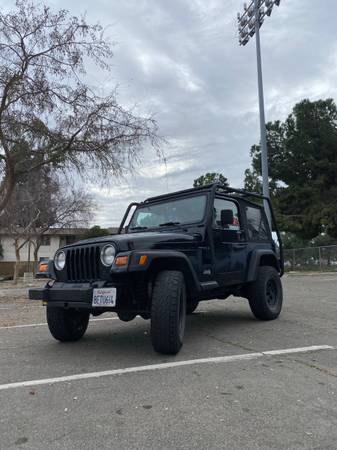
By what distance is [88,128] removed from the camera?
12.9m

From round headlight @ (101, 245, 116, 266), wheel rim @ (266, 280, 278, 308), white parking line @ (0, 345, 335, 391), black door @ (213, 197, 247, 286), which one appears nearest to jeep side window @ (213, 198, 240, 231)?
black door @ (213, 197, 247, 286)

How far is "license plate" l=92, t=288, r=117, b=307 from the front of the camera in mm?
4805

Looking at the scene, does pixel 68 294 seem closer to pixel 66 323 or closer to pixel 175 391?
pixel 66 323

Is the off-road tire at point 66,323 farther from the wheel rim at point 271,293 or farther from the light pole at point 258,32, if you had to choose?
the light pole at point 258,32

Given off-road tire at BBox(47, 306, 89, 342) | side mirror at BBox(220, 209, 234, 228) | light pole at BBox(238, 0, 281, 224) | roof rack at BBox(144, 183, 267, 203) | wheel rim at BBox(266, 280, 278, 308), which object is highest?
light pole at BBox(238, 0, 281, 224)

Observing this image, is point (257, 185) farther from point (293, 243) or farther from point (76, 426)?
point (76, 426)

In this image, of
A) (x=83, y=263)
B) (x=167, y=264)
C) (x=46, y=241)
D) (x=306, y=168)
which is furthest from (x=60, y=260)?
(x=46, y=241)

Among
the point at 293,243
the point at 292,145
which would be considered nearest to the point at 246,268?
the point at 292,145

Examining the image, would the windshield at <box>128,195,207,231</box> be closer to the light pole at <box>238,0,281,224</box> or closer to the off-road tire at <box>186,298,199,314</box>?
the off-road tire at <box>186,298,199,314</box>

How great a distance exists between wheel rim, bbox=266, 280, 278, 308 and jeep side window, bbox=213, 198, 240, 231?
1.34 meters

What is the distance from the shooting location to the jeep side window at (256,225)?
7.60 m

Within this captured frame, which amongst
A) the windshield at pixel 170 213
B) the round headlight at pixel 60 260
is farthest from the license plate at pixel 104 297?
the windshield at pixel 170 213

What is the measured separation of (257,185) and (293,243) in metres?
14.2

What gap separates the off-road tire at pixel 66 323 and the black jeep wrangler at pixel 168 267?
0.01 metres
